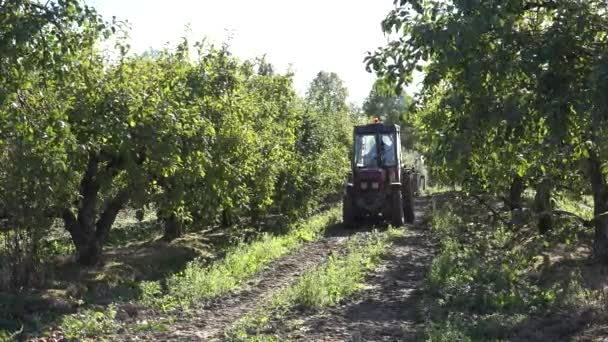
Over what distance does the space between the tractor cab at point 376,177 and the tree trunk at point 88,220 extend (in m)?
8.00

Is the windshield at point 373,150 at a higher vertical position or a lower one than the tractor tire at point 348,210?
higher

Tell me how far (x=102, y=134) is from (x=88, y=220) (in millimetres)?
2408

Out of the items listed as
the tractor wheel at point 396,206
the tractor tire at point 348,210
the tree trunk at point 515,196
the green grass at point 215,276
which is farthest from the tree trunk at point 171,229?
the tree trunk at point 515,196

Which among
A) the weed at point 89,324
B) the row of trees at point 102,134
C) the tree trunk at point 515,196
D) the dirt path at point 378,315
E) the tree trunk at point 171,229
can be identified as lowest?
the dirt path at point 378,315

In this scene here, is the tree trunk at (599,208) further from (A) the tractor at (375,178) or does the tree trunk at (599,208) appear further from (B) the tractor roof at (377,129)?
(B) the tractor roof at (377,129)

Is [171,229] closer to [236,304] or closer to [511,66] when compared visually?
[236,304]

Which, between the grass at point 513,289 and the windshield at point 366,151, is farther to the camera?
the windshield at point 366,151

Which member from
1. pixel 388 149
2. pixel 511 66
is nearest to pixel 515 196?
pixel 388 149

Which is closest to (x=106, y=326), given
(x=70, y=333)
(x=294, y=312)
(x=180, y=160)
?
(x=70, y=333)

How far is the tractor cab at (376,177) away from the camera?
17.8 metres

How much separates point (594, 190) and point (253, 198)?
885 centimetres

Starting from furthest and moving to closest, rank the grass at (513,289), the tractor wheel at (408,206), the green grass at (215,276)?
the tractor wheel at (408,206)
the green grass at (215,276)
the grass at (513,289)

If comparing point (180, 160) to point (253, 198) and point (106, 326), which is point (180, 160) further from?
point (253, 198)

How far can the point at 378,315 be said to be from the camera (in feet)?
26.7
